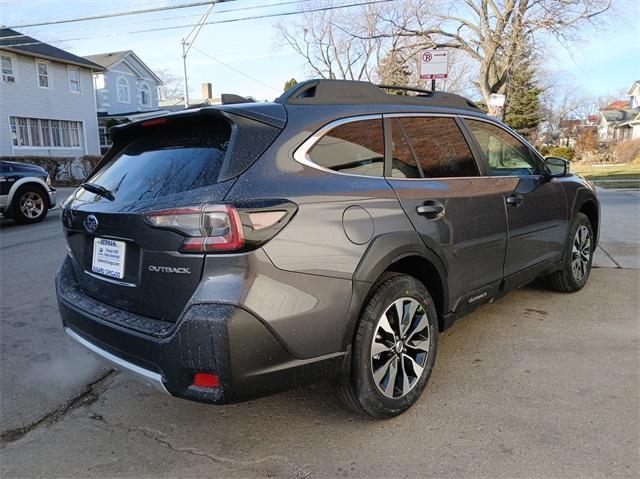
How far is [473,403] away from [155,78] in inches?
1728

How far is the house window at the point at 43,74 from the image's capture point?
27.4 meters

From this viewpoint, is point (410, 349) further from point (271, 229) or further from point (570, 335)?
point (570, 335)

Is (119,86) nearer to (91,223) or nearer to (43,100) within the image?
(43,100)

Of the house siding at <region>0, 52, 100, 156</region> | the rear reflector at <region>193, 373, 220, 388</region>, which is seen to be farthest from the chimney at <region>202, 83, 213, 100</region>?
the rear reflector at <region>193, 373, 220, 388</region>

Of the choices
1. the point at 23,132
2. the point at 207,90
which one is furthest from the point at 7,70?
the point at 207,90

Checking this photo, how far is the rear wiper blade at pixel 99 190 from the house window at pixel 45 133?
90.7 ft

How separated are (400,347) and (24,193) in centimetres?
1045

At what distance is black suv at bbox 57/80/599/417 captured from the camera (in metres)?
2.28

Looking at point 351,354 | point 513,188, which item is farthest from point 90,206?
point 513,188

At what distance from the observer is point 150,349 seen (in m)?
2.39

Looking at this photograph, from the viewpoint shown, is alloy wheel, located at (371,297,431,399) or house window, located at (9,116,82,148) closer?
alloy wheel, located at (371,297,431,399)

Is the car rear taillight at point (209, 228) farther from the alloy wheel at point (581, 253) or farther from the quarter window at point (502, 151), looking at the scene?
the alloy wheel at point (581, 253)

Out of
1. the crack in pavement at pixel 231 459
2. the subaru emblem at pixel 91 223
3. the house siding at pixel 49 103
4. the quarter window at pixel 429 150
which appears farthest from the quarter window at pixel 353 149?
the house siding at pixel 49 103

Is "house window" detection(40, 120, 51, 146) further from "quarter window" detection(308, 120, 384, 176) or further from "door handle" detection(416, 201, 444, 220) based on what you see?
"door handle" detection(416, 201, 444, 220)
